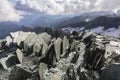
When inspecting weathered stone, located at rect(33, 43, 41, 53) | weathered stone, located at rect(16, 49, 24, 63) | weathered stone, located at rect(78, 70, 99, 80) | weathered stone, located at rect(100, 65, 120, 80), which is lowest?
weathered stone, located at rect(16, 49, 24, 63)

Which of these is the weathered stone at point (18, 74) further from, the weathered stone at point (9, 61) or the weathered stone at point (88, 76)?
the weathered stone at point (9, 61)

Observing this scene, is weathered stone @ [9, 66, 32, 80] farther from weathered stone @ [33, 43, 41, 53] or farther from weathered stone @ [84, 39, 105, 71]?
weathered stone @ [33, 43, 41, 53]

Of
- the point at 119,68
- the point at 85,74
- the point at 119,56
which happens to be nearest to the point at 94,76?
the point at 85,74

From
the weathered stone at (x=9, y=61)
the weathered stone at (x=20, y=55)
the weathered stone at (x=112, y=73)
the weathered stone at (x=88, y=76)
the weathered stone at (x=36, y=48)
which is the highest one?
the weathered stone at (x=112, y=73)

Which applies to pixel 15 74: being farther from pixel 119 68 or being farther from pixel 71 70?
pixel 119 68

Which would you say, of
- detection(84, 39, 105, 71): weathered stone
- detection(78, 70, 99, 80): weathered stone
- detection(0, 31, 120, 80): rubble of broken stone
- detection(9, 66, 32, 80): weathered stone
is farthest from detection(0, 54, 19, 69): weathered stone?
detection(78, 70, 99, 80): weathered stone

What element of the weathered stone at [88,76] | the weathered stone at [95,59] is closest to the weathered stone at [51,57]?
the weathered stone at [95,59]

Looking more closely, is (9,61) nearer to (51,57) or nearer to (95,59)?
(51,57)

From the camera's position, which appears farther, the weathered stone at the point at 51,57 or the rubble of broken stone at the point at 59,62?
the weathered stone at the point at 51,57

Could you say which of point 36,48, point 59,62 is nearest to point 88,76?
point 59,62
